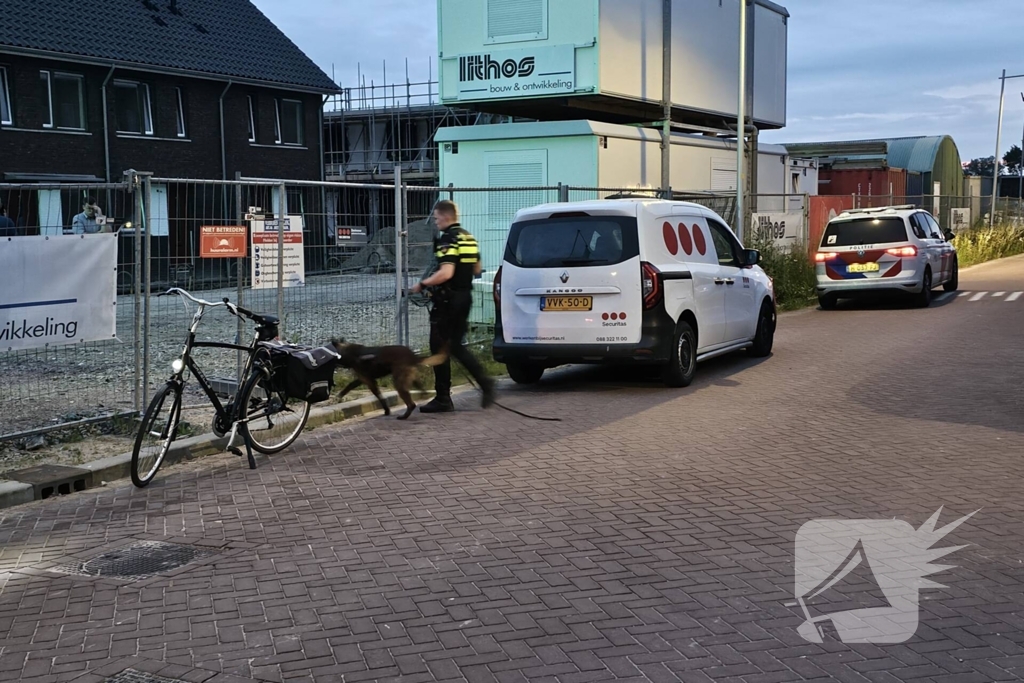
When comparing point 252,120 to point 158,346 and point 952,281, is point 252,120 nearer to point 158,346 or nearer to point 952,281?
point 952,281

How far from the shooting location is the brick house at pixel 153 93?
2972 cm

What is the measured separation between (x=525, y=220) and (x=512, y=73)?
337 inches

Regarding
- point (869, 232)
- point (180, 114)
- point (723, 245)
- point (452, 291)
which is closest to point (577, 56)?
point (869, 232)

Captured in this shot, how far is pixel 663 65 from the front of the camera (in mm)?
20500

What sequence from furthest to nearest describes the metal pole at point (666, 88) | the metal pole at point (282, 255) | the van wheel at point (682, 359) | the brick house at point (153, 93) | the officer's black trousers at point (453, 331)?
the brick house at point (153, 93) → the metal pole at point (666, 88) → the van wheel at point (682, 359) → the metal pole at point (282, 255) → the officer's black trousers at point (453, 331)

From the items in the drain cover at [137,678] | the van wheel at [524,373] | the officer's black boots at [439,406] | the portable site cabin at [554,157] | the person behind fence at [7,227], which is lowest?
the drain cover at [137,678]

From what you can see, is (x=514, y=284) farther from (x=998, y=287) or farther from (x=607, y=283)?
(x=998, y=287)

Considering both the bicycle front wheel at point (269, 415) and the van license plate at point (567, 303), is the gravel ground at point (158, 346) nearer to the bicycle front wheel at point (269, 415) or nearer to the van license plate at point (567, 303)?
the bicycle front wheel at point (269, 415)

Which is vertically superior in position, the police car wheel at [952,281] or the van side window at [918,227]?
the van side window at [918,227]

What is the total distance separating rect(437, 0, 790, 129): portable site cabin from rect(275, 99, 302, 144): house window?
17.5 m

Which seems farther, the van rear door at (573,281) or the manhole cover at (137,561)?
the van rear door at (573,281)

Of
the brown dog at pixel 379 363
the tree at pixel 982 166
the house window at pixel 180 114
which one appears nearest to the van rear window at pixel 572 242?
the brown dog at pixel 379 363

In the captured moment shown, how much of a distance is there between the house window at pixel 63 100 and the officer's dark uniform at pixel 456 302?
23.7 m

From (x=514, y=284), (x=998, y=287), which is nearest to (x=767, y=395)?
(x=514, y=284)
